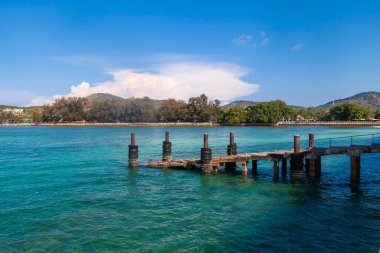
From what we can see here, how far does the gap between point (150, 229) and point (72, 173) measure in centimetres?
2152

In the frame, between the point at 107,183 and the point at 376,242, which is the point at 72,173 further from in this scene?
the point at 376,242

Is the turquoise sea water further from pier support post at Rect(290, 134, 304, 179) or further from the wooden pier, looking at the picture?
the wooden pier

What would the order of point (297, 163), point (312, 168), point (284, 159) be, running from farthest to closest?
point (284, 159)
point (312, 168)
point (297, 163)

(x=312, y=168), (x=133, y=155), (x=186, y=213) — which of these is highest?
(x=133, y=155)

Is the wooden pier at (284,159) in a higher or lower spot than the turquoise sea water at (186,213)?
higher

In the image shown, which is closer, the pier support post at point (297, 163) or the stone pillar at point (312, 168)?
the pier support post at point (297, 163)

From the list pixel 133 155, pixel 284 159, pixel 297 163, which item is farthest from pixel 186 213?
pixel 133 155

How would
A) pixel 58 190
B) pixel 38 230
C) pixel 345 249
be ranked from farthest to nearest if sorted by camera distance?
1. pixel 58 190
2. pixel 38 230
3. pixel 345 249

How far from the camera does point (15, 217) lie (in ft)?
69.5

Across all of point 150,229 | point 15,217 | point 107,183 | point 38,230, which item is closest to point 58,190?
point 107,183

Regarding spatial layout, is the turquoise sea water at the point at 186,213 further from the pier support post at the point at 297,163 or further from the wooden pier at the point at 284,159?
the wooden pier at the point at 284,159

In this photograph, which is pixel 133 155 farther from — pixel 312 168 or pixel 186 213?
pixel 312 168

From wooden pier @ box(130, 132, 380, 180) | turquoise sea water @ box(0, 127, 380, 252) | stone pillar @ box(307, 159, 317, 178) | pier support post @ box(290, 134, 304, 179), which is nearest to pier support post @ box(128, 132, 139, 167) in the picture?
wooden pier @ box(130, 132, 380, 180)

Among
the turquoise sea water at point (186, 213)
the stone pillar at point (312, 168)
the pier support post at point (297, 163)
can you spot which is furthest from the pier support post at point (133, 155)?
the stone pillar at point (312, 168)
